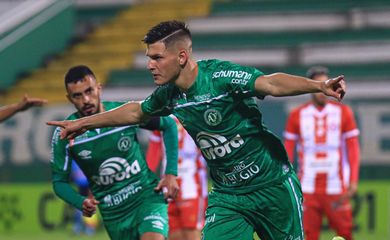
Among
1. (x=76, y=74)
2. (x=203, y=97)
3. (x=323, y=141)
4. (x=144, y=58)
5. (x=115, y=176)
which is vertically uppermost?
(x=144, y=58)

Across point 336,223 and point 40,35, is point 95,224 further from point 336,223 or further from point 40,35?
point 40,35

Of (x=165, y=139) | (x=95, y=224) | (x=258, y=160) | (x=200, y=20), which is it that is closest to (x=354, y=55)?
(x=200, y=20)

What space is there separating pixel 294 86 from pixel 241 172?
0.94m

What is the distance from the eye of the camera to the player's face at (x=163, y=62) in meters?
5.76

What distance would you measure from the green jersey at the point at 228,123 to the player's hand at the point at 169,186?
830 mm

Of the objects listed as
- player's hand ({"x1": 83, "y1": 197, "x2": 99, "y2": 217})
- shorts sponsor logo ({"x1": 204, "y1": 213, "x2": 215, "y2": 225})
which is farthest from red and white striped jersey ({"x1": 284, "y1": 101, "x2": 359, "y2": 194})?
shorts sponsor logo ({"x1": 204, "y1": 213, "x2": 215, "y2": 225})

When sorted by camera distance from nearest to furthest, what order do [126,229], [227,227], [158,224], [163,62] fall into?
[163,62] < [227,227] < [158,224] < [126,229]

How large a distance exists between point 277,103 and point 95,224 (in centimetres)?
359

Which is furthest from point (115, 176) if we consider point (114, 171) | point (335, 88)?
point (335, 88)

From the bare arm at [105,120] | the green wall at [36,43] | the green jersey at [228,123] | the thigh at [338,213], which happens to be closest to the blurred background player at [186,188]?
the thigh at [338,213]

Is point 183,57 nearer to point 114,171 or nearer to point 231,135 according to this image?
point 231,135

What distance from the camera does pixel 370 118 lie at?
44.2 feet

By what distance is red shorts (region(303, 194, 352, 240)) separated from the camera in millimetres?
9500

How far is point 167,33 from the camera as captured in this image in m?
5.81
